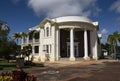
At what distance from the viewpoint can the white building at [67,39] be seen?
3622 cm

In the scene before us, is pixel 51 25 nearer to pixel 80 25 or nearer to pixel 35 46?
pixel 80 25

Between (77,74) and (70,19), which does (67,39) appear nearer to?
(70,19)

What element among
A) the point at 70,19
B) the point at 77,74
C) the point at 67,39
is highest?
the point at 70,19

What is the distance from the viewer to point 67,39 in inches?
1559

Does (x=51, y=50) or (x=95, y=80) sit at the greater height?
(x=51, y=50)

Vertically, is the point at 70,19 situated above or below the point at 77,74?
above

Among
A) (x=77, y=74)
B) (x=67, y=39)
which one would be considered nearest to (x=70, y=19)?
(x=67, y=39)

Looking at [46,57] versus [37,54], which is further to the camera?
[37,54]

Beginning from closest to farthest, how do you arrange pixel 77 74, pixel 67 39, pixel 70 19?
pixel 77 74 → pixel 70 19 → pixel 67 39

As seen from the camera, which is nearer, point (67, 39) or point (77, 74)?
point (77, 74)

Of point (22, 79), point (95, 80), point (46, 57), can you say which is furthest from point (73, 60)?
point (22, 79)

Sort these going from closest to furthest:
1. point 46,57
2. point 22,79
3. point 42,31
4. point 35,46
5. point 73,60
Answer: point 22,79, point 73,60, point 46,57, point 42,31, point 35,46

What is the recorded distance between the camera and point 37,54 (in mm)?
42000

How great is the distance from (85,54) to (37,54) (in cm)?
1110
